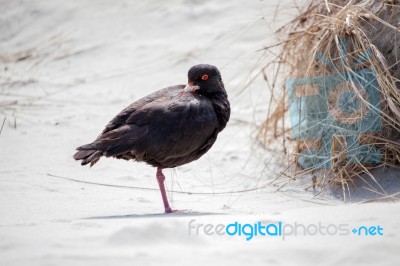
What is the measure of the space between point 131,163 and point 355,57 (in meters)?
2.01

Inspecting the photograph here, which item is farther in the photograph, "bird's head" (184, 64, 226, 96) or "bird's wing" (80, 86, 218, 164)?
"bird's head" (184, 64, 226, 96)

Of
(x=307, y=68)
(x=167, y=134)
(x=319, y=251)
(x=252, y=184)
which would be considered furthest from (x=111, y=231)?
(x=307, y=68)

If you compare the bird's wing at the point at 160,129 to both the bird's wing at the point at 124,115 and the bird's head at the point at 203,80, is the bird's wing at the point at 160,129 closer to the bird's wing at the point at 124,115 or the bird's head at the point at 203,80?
the bird's wing at the point at 124,115

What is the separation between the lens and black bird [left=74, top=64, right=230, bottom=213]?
443cm

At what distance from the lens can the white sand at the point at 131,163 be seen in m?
3.13

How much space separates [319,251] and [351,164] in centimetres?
214

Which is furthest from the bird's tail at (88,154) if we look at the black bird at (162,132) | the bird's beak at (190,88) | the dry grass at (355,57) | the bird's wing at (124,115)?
the dry grass at (355,57)

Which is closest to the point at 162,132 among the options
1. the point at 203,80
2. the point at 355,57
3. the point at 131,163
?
the point at 203,80

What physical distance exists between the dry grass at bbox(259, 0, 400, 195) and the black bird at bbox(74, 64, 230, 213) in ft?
2.98

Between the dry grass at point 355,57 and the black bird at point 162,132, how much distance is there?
91cm

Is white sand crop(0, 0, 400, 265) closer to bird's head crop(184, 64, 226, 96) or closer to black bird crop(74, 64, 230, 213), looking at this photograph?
black bird crop(74, 64, 230, 213)

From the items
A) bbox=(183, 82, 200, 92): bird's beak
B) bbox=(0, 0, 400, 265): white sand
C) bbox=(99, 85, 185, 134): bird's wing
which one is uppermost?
bbox=(183, 82, 200, 92): bird's beak

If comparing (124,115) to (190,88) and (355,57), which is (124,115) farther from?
(355,57)

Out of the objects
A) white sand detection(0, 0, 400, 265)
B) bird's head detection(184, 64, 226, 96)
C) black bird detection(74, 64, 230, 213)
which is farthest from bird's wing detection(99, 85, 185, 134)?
white sand detection(0, 0, 400, 265)
